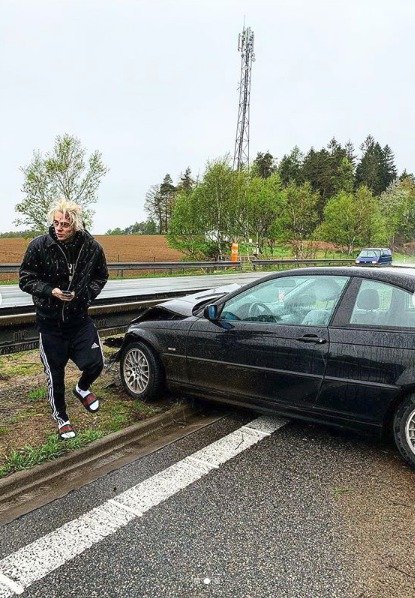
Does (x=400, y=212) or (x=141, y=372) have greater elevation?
(x=400, y=212)

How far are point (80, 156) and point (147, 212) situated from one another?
67.7 m

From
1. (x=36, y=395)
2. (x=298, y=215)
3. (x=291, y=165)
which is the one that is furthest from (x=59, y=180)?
(x=291, y=165)

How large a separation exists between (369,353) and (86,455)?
2338 millimetres

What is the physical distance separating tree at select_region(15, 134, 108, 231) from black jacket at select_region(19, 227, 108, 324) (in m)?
28.5

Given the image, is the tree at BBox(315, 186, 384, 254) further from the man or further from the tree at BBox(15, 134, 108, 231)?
the man

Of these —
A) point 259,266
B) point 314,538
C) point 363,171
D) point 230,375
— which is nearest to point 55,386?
point 230,375

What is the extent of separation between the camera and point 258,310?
14.9 ft

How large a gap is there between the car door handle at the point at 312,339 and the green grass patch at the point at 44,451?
1.89 m

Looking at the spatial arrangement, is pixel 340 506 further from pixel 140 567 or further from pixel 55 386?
pixel 55 386

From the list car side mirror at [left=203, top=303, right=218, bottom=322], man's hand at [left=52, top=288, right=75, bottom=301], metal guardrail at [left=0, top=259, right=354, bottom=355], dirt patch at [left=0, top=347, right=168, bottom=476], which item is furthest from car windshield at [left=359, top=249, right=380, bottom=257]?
man's hand at [left=52, top=288, right=75, bottom=301]

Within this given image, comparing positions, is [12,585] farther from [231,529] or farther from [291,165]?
[291,165]

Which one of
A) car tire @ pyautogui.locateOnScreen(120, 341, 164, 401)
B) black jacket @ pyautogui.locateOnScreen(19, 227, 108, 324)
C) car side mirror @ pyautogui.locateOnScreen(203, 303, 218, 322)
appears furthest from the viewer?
car tire @ pyautogui.locateOnScreen(120, 341, 164, 401)

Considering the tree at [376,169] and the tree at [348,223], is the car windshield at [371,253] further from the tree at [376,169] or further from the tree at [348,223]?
the tree at [376,169]

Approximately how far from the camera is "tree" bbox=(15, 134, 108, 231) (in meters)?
31.4
